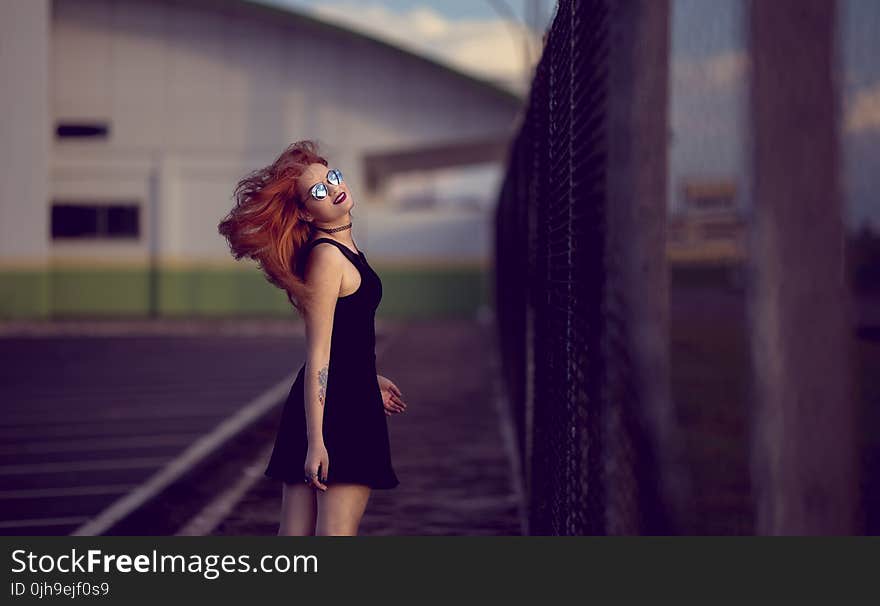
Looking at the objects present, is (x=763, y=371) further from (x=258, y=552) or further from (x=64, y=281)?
(x=64, y=281)

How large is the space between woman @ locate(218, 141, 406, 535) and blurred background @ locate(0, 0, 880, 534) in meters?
0.60

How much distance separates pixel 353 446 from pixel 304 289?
52 cm

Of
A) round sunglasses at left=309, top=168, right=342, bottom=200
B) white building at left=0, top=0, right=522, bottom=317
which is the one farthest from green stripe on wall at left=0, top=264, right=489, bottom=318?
round sunglasses at left=309, top=168, right=342, bottom=200

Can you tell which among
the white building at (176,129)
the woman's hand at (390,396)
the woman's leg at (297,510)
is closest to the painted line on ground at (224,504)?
the woman's leg at (297,510)

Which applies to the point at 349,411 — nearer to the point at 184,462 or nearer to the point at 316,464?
the point at 316,464

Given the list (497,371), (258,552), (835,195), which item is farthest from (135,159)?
(835,195)

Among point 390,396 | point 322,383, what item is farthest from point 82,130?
point 322,383

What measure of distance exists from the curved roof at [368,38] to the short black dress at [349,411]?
31920 millimetres

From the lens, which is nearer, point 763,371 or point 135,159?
point 763,371

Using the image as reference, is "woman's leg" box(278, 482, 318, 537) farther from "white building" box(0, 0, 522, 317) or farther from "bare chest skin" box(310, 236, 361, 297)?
"white building" box(0, 0, 522, 317)

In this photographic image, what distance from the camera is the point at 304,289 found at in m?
3.73

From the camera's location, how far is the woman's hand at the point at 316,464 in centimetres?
377

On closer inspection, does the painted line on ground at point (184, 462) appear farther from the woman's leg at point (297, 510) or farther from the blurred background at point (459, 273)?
the woman's leg at point (297, 510)

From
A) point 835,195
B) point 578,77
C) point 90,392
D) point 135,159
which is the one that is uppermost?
point 135,159
